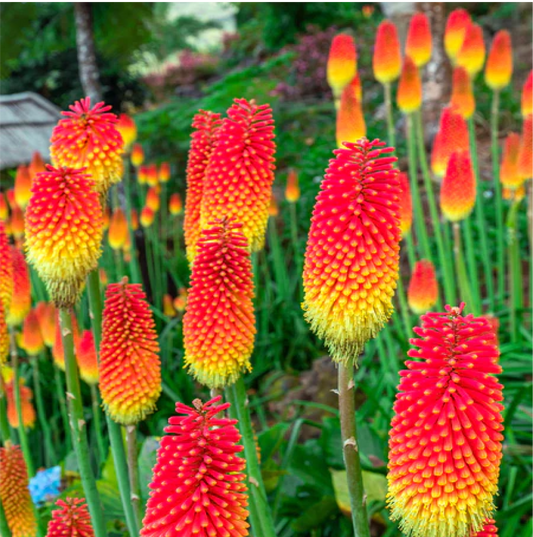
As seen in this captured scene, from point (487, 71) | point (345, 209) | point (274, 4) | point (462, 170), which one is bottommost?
point (345, 209)

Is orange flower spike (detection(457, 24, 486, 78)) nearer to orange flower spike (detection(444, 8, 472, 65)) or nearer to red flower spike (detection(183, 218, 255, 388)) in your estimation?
orange flower spike (detection(444, 8, 472, 65))

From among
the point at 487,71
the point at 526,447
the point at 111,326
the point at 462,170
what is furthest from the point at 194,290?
the point at 487,71

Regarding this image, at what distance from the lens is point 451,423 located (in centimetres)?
146

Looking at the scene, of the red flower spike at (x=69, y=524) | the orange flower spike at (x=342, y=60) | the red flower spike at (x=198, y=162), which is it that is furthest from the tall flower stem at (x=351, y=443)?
the orange flower spike at (x=342, y=60)

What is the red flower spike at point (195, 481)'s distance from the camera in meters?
1.33

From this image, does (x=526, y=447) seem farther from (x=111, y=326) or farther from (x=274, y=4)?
(x=274, y=4)

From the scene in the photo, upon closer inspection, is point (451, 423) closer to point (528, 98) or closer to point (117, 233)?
point (528, 98)

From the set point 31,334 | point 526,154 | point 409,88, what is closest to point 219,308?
point 31,334

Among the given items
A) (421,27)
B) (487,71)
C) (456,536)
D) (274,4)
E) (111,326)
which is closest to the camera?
(456,536)

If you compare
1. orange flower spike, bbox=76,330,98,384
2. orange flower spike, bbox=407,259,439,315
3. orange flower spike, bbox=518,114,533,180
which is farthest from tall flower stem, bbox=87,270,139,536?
orange flower spike, bbox=518,114,533,180

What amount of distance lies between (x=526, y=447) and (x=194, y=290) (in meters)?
2.56

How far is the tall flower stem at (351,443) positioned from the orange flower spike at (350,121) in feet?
7.24

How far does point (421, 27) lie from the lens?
464 centimetres

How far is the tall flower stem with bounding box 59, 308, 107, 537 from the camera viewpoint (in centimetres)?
216
